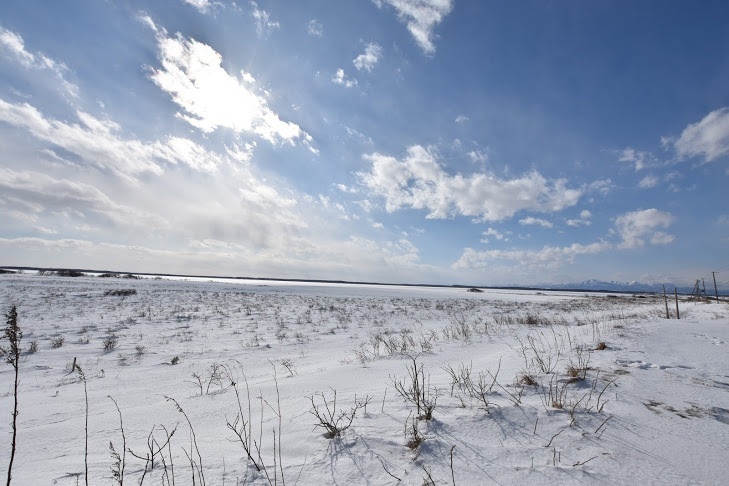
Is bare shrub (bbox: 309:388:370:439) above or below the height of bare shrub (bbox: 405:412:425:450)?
below

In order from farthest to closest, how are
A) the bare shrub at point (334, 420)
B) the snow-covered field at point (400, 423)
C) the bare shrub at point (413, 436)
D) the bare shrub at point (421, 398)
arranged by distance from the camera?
the bare shrub at point (421, 398)
the bare shrub at point (334, 420)
the bare shrub at point (413, 436)
the snow-covered field at point (400, 423)

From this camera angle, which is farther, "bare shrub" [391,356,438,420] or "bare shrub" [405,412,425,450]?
"bare shrub" [391,356,438,420]

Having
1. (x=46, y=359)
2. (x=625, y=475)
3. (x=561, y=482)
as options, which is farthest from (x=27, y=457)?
(x=46, y=359)

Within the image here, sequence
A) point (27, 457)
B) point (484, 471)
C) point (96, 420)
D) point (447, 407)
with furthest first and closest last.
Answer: point (96, 420)
point (447, 407)
point (27, 457)
point (484, 471)

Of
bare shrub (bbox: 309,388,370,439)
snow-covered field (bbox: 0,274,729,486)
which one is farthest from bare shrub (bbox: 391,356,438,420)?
bare shrub (bbox: 309,388,370,439)

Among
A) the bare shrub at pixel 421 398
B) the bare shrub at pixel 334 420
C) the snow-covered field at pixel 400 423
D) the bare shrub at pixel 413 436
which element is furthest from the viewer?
the bare shrub at pixel 421 398

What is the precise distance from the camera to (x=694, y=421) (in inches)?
94.5

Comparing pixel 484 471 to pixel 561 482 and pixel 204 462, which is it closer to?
pixel 561 482

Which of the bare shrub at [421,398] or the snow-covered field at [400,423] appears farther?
the bare shrub at [421,398]

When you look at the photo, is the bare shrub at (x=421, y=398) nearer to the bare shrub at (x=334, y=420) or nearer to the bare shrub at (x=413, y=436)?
the bare shrub at (x=413, y=436)

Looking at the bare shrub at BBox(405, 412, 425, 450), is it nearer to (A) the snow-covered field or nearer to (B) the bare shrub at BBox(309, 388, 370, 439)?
(A) the snow-covered field

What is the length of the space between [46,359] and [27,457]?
19.0 ft

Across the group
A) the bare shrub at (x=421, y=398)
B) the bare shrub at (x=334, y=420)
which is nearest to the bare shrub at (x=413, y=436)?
the bare shrub at (x=421, y=398)

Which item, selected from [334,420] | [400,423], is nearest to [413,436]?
[400,423]
